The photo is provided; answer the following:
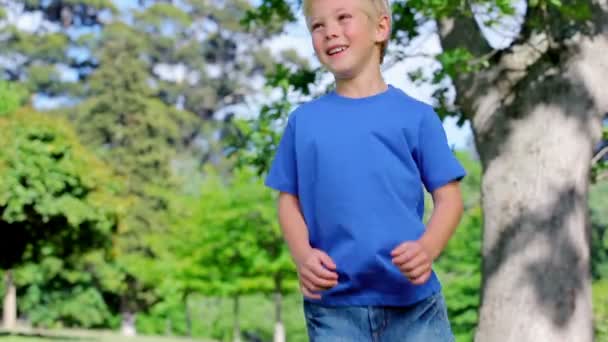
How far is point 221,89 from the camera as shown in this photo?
198ft

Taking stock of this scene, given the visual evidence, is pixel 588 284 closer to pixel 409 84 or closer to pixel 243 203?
pixel 409 84

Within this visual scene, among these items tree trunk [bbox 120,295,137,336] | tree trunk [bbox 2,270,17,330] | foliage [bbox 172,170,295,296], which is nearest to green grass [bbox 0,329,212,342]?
foliage [bbox 172,170,295,296]

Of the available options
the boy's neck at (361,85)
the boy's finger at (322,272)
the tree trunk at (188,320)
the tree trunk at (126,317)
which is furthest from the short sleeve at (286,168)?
the tree trunk at (126,317)

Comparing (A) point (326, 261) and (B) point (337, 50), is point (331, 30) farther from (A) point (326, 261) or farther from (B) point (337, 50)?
(A) point (326, 261)

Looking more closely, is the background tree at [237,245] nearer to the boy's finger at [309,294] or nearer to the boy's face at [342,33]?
the boy's face at [342,33]

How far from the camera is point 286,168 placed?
3.45m

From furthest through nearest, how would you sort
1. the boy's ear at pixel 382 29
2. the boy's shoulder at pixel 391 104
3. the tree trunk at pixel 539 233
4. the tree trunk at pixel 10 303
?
the tree trunk at pixel 10 303
the tree trunk at pixel 539 233
the boy's ear at pixel 382 29
the boy's shoulder at pixel 391 104

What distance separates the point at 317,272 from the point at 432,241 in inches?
12.6

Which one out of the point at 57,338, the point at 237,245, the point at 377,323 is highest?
the point at 237,245

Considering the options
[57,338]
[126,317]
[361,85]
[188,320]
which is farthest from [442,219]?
[126,317]

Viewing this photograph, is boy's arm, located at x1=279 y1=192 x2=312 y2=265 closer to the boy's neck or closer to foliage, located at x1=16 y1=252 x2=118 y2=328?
the boy's neck

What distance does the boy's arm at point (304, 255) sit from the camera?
3.23 meters

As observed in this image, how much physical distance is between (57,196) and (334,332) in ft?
75.7

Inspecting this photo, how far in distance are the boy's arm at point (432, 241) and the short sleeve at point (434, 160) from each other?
0.09 ft
